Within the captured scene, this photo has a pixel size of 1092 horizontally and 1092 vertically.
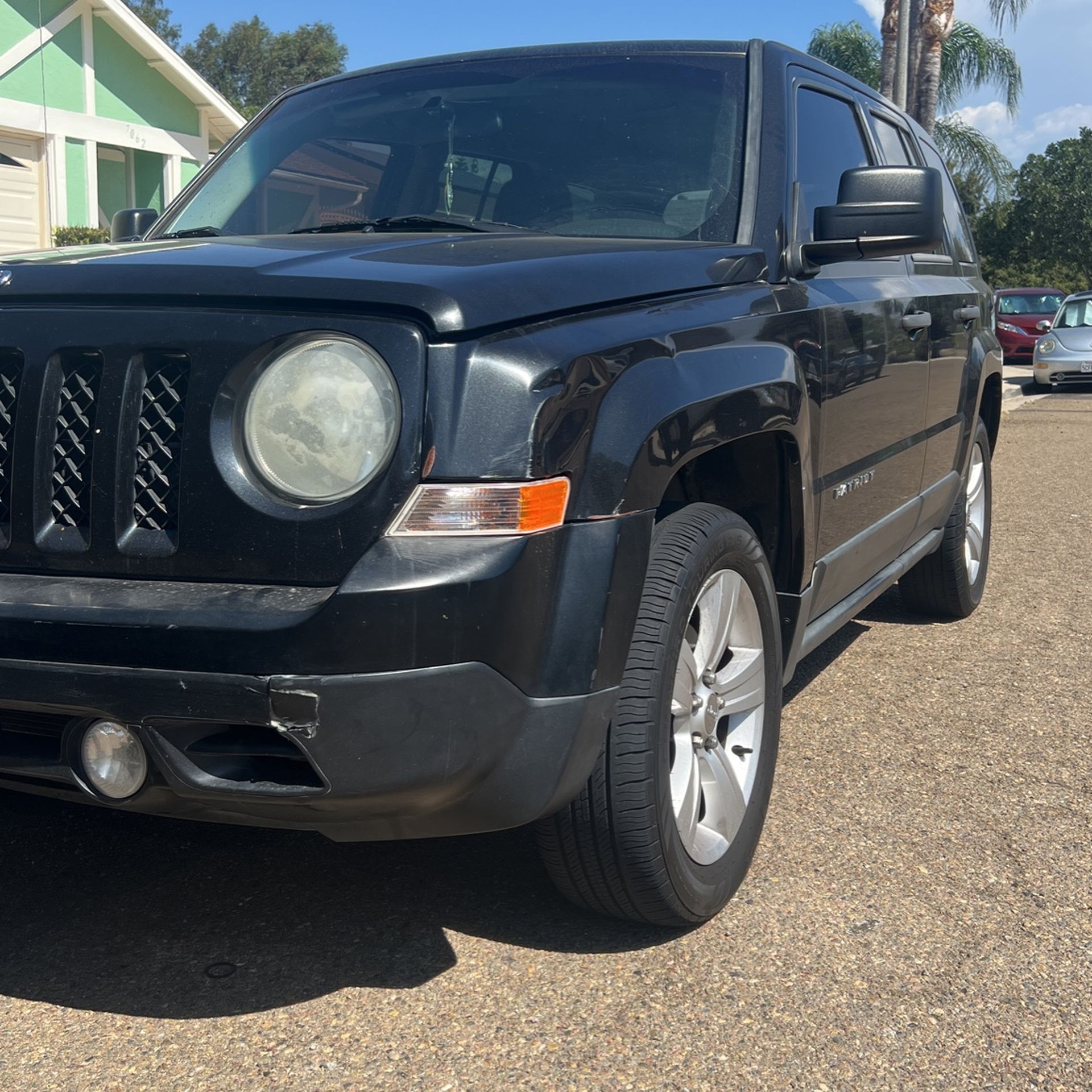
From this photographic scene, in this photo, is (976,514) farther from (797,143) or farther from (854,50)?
(854,50)

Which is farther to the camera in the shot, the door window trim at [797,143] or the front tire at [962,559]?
the front tire at [962,559]

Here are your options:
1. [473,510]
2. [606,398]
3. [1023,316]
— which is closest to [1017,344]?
[1023,316]

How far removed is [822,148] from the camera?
3.79m

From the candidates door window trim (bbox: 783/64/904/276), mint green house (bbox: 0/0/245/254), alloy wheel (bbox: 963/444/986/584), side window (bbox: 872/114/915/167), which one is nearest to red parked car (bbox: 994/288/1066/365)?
mint green house (bbox: 0/0/245/254)

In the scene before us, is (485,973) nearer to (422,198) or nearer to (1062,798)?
(1062,798)

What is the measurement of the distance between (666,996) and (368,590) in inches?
40.3

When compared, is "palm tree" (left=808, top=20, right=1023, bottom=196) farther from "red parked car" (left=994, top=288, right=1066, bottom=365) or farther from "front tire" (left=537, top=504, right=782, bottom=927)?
"front tire" (left=537, top=504, right=782, bottom=927)

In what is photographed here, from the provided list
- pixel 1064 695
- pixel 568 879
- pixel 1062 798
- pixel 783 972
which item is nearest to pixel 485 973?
pixel 568 879

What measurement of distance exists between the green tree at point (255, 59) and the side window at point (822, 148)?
60.1 m

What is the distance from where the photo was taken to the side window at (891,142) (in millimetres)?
4473

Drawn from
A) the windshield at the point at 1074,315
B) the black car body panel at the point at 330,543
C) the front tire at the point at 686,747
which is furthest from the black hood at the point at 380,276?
the windshield at the point at 1074,315

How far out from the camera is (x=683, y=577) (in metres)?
2.53

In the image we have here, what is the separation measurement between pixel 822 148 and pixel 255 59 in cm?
6267

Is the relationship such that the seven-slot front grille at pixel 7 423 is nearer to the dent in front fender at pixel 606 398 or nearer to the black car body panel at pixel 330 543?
the black car body panel at pixel 330 543
